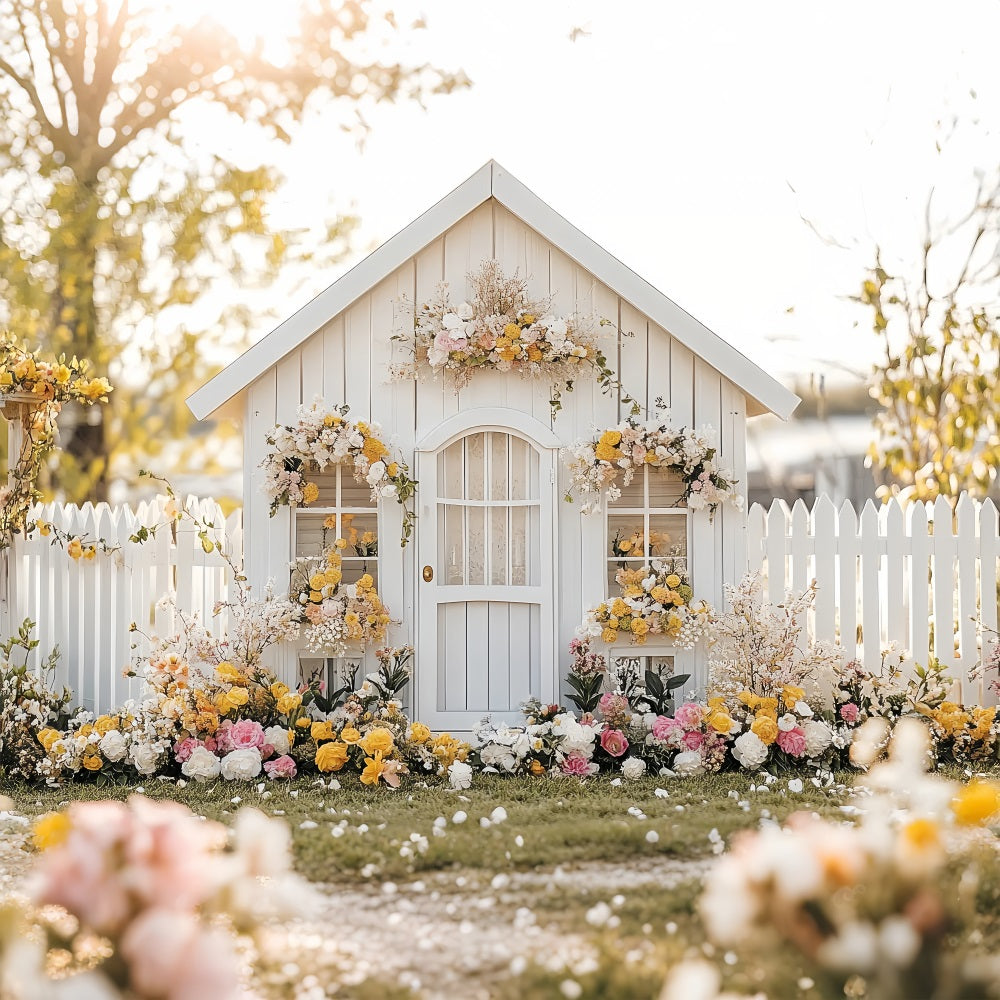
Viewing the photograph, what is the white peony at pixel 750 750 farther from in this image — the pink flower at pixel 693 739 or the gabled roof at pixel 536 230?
the gabled roof at pixel 536 230

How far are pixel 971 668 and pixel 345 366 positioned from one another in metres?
4.38

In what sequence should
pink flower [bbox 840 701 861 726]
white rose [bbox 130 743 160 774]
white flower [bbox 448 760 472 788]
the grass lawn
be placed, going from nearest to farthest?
the grass lawn < white flower [bbox 448 760 472 788] < white rose [bbox 130 743 160 774] < pink flower [bbox 840 701 861 726]

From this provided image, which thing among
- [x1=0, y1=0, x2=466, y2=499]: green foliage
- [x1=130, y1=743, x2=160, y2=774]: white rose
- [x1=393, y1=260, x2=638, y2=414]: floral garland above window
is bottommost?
[x1=130, y1=743, x2=160, y2=774]: white rose

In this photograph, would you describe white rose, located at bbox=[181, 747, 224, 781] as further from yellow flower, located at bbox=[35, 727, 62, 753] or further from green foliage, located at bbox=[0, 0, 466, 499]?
green foliage, located at bbox=[0, 0, 466, 499]

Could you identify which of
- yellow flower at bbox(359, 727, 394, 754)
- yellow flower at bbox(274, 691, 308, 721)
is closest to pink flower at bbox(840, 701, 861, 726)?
yellow flower at bbox(359, 727, 394, 754)

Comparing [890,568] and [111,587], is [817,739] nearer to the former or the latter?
[890,568]

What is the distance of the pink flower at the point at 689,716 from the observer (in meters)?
5.87

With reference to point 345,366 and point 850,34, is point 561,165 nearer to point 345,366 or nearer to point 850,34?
point 850,34

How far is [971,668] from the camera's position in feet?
21.6

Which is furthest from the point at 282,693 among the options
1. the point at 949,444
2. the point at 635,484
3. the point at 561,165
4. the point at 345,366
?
the point at 561,165

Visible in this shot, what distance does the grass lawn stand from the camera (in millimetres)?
2742

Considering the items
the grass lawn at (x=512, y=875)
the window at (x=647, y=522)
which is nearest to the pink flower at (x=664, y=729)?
the grass lawn at (x=512, y=875)

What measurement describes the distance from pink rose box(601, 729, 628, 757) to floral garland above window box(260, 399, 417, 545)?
1677 mm

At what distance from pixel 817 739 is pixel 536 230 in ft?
11.2
